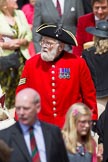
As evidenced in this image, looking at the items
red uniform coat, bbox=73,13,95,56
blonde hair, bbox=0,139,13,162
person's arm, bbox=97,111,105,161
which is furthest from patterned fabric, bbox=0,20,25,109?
blonde hair, bbox=0,139,13,162

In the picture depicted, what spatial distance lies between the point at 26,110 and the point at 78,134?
1098 millimetres

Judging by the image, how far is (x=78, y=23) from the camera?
11820 mm

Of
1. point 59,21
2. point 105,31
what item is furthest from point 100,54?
point 59,21

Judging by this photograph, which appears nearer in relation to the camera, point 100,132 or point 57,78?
point 100,132

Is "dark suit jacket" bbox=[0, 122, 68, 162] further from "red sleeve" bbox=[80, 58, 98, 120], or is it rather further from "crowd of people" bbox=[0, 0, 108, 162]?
"red sleeve" bbox=[80, 58, 98, 120]

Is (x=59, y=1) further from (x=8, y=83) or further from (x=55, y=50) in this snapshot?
(x=55, y=50)

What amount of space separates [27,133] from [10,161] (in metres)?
0.38

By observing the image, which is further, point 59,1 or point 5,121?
point 59,1

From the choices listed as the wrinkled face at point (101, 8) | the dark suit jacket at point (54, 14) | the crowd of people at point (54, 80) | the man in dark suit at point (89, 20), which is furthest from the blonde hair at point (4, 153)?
the dark suit jacket at point (54, 14)

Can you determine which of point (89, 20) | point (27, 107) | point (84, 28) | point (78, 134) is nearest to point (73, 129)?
point (78, 134)

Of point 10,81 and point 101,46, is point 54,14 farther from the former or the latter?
point 101,46

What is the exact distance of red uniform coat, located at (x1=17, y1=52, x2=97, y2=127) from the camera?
9.41m

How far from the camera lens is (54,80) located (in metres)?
9.47

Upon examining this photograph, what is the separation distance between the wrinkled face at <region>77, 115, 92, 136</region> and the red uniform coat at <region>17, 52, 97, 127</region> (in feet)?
3.12
